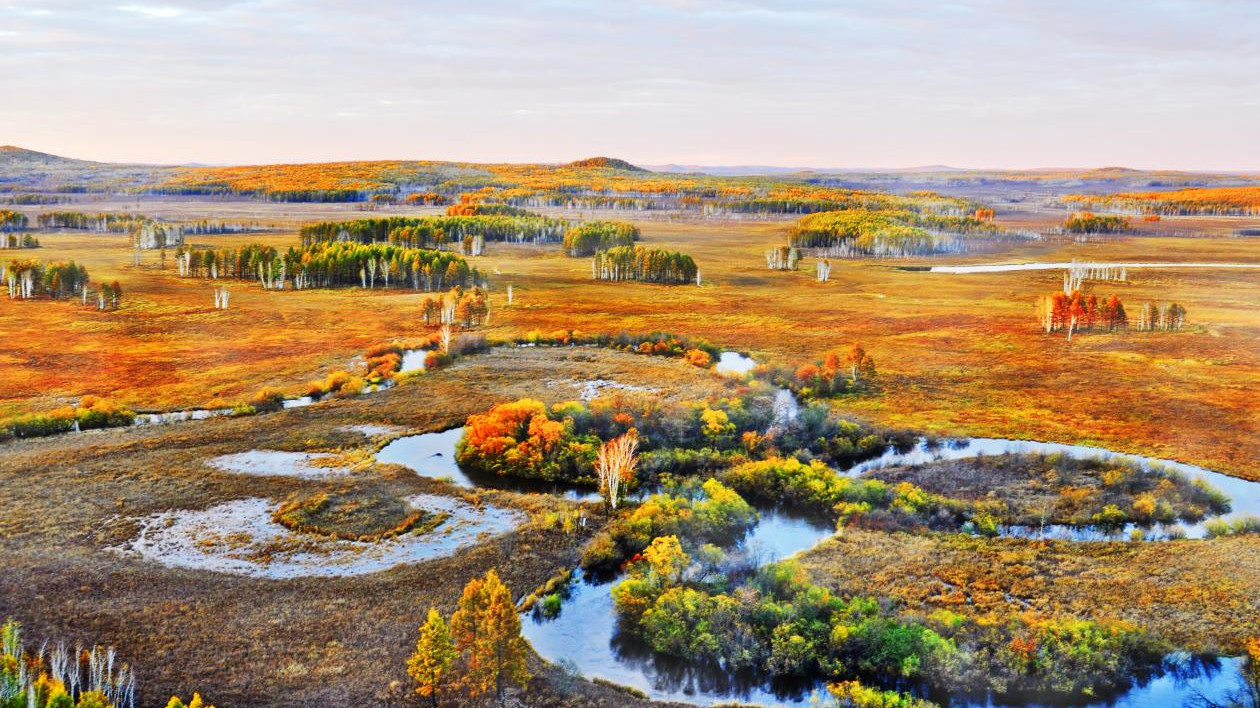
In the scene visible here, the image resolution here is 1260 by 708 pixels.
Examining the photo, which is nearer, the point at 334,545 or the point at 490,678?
the point at 490,678

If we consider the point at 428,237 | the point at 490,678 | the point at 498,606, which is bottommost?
the point at 490,678

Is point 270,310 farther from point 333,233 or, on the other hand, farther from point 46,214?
point 46,214

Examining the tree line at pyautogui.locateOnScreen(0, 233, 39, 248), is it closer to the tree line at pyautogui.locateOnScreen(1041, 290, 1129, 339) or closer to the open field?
the open field

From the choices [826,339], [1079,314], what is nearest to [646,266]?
[826,339]

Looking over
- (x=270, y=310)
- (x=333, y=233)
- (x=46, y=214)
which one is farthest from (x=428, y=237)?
(x=46, y=214)

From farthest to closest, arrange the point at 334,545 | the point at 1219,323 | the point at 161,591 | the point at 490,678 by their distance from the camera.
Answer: the point at 1219,323 → the point at 334,545 → the point at 161,591 → the point at 490,678

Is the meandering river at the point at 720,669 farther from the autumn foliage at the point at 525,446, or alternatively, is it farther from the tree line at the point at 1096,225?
the tree line at the point at 1096,225

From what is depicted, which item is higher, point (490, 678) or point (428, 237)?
point (428, 237)

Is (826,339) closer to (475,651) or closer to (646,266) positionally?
(646,266)

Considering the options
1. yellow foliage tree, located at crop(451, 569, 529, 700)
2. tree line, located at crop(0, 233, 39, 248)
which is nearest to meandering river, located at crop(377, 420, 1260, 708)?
yellow foliage tree, located at crop(451, 569, 529, 700)
